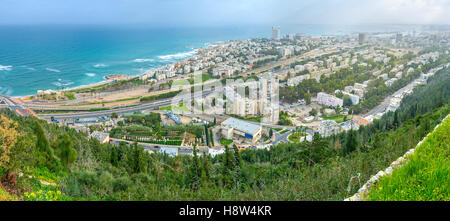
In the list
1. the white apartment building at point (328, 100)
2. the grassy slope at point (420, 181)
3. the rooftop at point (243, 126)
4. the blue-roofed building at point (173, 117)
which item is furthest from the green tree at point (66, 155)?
the white apartment building at point (328, 100)

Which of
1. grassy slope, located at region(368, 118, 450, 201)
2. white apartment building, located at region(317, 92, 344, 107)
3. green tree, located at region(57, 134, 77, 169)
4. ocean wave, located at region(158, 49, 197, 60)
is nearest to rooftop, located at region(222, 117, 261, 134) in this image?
white apartment building, located at region(317, 92, 344, 107)

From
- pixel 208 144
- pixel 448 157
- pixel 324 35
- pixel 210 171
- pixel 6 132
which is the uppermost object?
pixel 324 35

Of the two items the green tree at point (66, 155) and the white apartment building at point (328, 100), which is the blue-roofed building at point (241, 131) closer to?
the white apartment building at point (328, 100)

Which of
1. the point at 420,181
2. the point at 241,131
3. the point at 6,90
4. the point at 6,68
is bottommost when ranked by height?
the point at 241,131

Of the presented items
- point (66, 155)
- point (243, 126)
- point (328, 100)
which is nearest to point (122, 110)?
point (243, 126)

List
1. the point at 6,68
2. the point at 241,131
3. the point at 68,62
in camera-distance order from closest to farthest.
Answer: the point at 241,131 < the point at 6,68 < the point at 68,62

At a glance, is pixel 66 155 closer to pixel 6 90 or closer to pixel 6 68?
pixel 6 90
